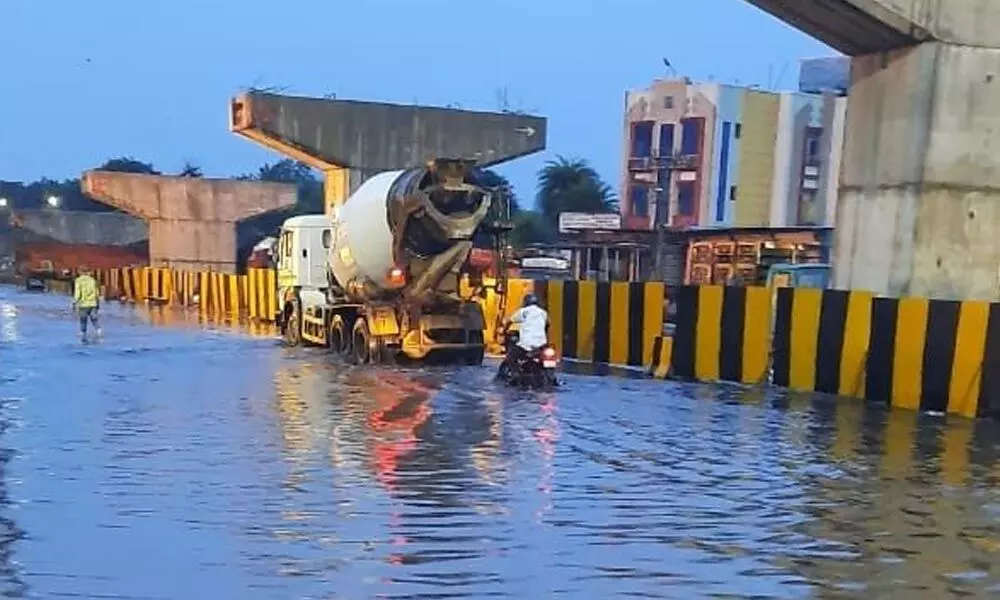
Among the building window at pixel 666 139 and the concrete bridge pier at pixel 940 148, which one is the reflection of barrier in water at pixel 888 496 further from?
the building window at pixel 666 139

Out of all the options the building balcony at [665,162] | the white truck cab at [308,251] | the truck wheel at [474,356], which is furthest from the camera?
the building balcony at [665,162]

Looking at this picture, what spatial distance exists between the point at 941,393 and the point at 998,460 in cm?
388

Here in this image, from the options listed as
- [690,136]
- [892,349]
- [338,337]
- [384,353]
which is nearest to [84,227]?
[690,136]

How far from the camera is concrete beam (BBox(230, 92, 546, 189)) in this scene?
4050 cm

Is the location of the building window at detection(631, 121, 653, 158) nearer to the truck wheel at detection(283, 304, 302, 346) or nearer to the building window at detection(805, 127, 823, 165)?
the building window at detection(805, 127, 823, 165)

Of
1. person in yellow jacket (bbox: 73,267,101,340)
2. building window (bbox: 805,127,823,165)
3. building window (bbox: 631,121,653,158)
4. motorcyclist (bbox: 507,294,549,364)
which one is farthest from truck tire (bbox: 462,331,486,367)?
building window (bbox: 805,127,823,165)

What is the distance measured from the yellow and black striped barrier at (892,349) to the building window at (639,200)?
40.1 m

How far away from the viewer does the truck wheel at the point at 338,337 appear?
980 inches

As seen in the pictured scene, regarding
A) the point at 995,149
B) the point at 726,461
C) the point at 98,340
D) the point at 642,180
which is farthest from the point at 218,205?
the point at 726,461

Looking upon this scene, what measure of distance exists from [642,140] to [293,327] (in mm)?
33336

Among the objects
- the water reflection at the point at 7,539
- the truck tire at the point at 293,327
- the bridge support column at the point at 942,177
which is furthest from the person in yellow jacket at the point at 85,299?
the bridge support column at the point at 942,177

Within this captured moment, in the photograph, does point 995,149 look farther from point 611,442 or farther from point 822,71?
point 822,71

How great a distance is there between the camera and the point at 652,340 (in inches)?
882

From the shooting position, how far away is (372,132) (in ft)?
137
